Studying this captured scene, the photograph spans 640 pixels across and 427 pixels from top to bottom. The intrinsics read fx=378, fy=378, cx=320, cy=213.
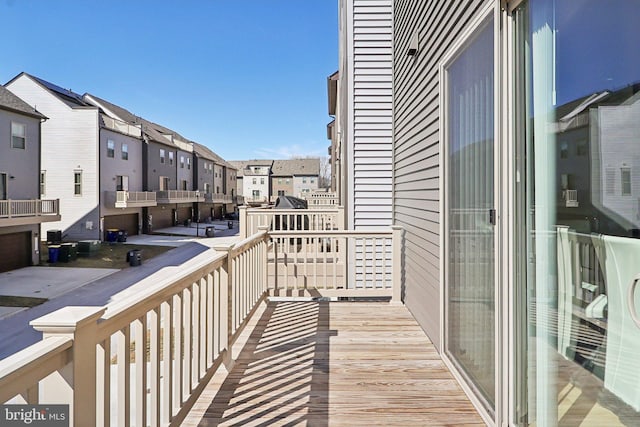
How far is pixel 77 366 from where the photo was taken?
1092 mm

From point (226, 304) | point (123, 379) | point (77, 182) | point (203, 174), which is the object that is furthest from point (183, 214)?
point (123, 379)

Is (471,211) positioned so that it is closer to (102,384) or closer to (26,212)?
(102,384)

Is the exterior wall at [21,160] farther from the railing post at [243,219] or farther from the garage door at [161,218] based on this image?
the railing post at [243,219]

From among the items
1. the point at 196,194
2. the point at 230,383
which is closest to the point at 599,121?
the point at 230,383

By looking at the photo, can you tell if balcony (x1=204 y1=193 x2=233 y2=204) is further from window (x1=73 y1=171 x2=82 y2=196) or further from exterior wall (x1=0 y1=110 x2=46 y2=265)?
exterior wall (x1=0 y1=110 x2=46 y2=265)

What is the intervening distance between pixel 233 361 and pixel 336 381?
81cm

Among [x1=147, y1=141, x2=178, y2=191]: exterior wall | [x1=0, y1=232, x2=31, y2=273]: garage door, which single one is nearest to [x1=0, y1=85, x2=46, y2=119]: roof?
[x1=0, y1=232, x2=31, y2=273]: garage door

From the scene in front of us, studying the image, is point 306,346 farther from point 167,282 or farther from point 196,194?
point 196,194

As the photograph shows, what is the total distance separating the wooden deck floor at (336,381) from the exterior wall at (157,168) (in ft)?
77.6

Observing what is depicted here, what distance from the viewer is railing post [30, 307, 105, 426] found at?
3.47 feet

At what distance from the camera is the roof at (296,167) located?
50375 millimetres

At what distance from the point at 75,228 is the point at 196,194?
11.2 m

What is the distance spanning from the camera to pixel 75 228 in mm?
19484

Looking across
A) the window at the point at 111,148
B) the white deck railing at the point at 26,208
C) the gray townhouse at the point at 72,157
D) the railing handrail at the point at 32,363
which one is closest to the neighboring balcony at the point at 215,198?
the window at the point at 111,148
